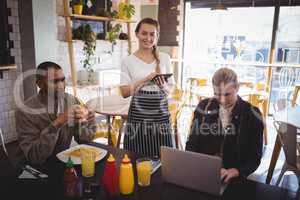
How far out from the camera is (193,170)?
4.05 ft

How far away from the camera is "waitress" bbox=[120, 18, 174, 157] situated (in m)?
2.04

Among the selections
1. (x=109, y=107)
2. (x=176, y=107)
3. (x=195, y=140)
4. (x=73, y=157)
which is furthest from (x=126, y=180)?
(x=176, y=107)

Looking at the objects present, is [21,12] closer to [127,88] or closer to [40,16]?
[40,16]

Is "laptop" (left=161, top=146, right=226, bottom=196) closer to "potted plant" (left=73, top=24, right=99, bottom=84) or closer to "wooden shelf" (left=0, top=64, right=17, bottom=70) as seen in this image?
"wooden shelf" (left=0, top=64, right=17, bottom=70)

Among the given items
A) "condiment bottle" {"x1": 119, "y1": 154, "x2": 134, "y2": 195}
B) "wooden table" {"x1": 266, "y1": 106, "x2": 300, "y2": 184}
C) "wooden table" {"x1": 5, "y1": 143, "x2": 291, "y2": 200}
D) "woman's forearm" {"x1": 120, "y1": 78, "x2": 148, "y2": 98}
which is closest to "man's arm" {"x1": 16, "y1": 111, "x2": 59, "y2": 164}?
"wooden table" {"x1": 5, "y1": 143, "x2": 291, "y2": 200}

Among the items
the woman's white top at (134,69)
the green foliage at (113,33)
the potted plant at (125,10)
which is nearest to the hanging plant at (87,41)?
the green foliage at (113,33)

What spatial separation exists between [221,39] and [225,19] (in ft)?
1.23

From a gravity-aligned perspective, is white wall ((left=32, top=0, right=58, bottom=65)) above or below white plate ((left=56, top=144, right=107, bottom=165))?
above

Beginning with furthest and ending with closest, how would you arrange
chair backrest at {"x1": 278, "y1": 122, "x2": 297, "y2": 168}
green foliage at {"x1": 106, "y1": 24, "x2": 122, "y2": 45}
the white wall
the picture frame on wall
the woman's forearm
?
green foliage at {"x1": 106, "y1": 24, "x2": 122, "y2": 45}, the picture frame on wall, the white wall, chair backrest at {"x1": 278, "y1": 122, "x2": 297, "y2": 168}, the woman's forearm

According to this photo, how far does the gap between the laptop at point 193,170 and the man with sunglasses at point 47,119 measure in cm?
64

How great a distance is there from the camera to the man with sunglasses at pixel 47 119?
153cm

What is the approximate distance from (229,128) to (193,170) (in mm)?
619

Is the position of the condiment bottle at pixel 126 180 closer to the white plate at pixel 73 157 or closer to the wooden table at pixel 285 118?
the white plate at pixel 73 157

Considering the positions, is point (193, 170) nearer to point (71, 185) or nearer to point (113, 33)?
point (71, 185)
